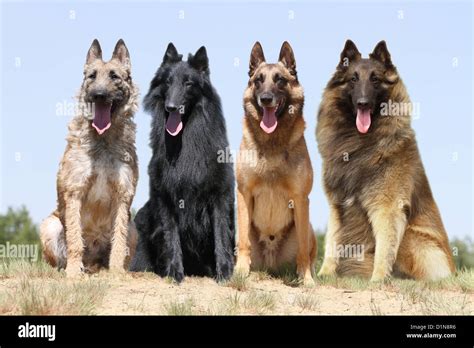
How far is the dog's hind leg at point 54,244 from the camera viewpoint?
27.8 ft

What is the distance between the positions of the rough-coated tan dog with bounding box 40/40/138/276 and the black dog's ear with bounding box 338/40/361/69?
8.51 feet

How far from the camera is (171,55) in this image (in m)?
8.24

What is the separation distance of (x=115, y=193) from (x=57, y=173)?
84 centimetres

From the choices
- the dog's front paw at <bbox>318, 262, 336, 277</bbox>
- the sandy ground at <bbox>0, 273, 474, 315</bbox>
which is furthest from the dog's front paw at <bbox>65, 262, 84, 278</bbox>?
the dog's front paw at <bbox>318, 262, 336, 277</bbox>

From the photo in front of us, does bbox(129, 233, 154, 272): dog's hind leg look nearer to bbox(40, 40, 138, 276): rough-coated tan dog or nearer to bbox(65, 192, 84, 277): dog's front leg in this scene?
bbox(40, 40, 138, 276): rough-coated tan dog

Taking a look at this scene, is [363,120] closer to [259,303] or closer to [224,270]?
[224,270]

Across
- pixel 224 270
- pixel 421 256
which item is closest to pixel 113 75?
pixel 224 270

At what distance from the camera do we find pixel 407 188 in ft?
27.0

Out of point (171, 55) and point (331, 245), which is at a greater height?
point (171, 55)

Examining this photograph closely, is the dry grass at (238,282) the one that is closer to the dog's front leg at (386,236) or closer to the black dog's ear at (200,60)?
the dog's front leg at (386,236)

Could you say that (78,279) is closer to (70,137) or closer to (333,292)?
(70,137)

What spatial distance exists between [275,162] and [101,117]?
217 cm
